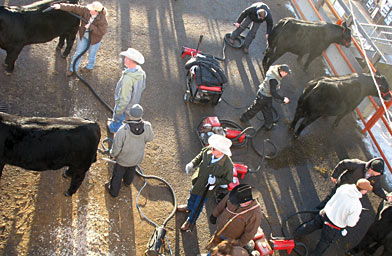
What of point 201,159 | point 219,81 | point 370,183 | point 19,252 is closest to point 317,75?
point 219,81

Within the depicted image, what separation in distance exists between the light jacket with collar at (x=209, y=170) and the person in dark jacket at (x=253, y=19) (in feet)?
19.6

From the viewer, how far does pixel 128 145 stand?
572 centimetres

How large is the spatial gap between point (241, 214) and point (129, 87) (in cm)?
329

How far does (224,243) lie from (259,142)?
4.58m

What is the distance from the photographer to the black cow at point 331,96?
845cm

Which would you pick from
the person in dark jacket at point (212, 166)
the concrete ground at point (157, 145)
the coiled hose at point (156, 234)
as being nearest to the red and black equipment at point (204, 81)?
the concrete ground at point (157, 145)

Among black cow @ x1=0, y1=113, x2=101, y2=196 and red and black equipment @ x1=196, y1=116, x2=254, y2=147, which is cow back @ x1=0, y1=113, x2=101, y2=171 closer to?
black cow @ x1=0, y1=113, x2=101, y2=196

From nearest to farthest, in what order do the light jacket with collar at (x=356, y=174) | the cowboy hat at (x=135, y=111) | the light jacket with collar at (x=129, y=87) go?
the cowboy hat at (x=135, y=111)
the light jacket with collar at (x=129, y=87)
the light jacket with collar at (x=356, y=174)

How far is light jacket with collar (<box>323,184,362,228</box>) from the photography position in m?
5.84

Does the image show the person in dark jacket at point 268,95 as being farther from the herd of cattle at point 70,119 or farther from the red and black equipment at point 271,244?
the red and black equipment at point 271,244

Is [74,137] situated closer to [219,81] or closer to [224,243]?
[224,243]

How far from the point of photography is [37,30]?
7.42m

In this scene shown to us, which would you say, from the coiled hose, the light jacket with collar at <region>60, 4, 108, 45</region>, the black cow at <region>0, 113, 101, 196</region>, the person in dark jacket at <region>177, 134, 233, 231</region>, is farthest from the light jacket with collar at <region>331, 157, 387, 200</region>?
Answer: the light jacket with collar at <region>60, 4, 108, 45</region>

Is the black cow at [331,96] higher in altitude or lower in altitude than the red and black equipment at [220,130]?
higher
